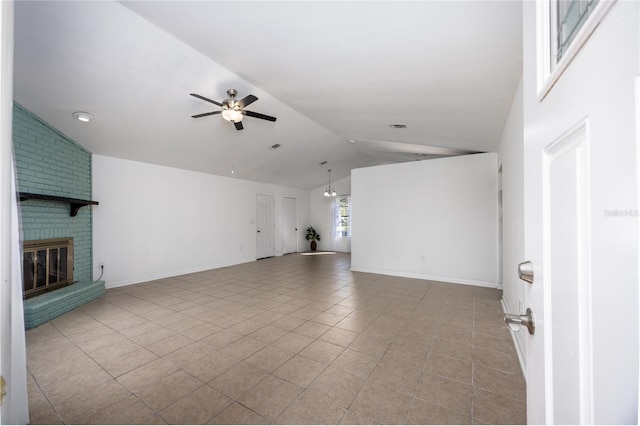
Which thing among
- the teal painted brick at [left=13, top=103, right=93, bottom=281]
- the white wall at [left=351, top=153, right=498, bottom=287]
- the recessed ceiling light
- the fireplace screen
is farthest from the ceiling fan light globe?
the white wall at [left=351, top=153, right=498, bottom=287]

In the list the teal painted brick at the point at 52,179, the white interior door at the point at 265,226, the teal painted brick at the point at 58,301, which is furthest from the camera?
the white interior door at the point at 265,226

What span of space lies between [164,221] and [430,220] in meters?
5.98

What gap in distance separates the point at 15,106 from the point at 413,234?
22.2ft

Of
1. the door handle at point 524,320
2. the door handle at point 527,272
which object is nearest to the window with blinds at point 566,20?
the door handle at point 527,272

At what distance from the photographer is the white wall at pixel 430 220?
5.12 metres

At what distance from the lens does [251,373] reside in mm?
2291

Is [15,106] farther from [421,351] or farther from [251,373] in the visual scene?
[421,351]

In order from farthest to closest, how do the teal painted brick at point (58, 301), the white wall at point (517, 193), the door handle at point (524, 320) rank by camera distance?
the teal painted brick at point (58, 301) < the white wall at point (517, 193) < the door handle at point (524, 320)

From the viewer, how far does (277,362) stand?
2461 mm

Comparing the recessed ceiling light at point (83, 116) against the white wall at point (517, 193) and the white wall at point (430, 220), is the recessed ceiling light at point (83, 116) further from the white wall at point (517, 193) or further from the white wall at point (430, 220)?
the white wall at point (517, 193)

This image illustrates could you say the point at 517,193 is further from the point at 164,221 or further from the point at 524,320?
the point at 164,221

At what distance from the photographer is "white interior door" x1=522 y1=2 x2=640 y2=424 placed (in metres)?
0.36

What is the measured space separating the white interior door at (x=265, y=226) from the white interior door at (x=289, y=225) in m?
0.54

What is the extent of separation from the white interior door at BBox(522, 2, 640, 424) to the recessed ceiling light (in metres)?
4.96
